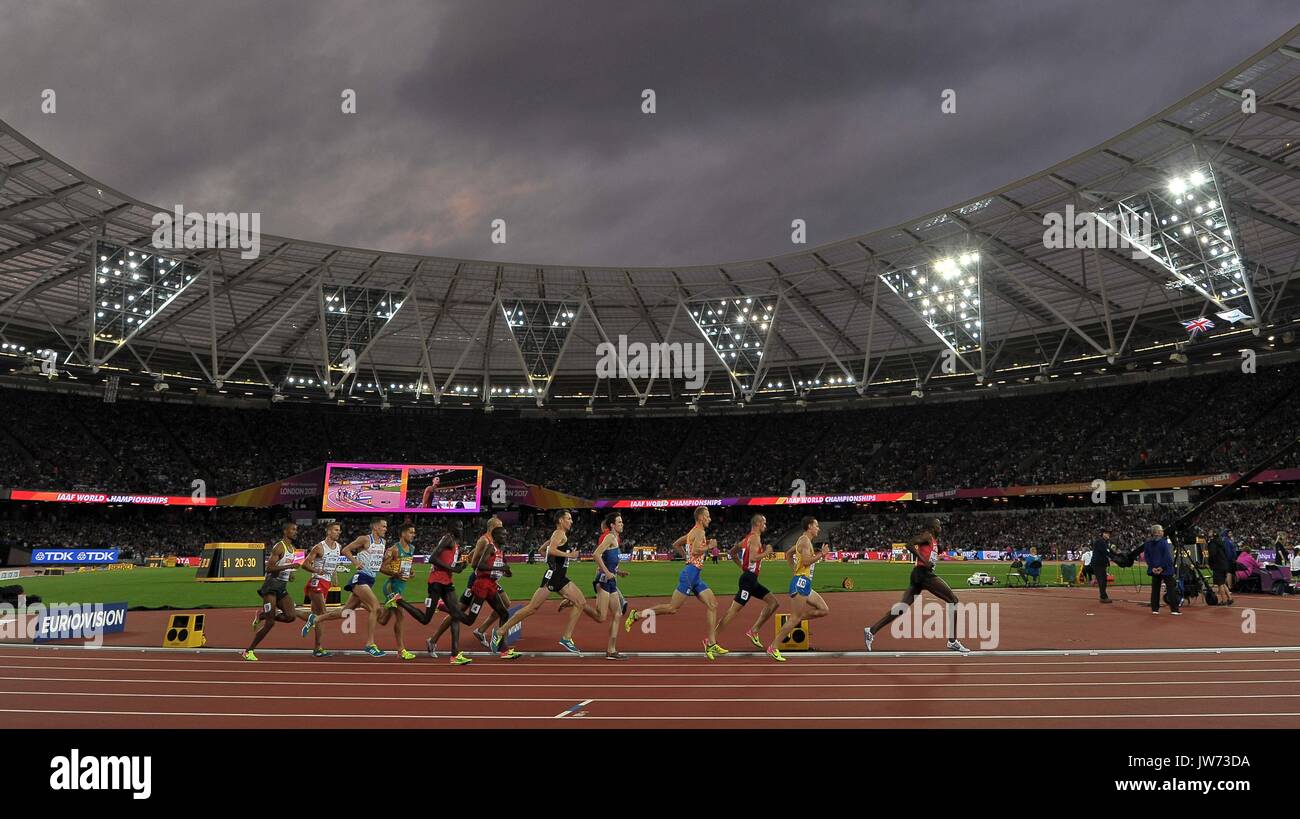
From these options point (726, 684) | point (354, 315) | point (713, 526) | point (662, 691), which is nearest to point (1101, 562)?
point (726, 684)

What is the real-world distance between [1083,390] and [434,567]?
6129 centimetres

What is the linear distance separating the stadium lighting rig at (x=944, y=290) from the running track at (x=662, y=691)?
104 ft

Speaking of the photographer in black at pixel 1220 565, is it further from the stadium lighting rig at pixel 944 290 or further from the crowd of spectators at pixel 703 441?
the crowd of spectators at pixel 703 441

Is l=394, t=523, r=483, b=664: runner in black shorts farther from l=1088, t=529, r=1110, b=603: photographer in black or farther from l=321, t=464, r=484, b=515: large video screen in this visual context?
l=321, t=464, r=484, b=515: large video screen

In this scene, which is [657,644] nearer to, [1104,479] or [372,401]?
[1104,479]

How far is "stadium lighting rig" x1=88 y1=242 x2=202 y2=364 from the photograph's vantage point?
37688 mm

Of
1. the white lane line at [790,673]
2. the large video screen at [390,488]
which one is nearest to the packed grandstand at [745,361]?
the large video screen at [390,488]

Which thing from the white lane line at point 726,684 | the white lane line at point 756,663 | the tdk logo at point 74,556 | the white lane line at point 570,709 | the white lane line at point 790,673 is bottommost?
the tdk logo at point 74,556

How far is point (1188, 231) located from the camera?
33.7 meters

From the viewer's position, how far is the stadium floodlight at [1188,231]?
31327mm

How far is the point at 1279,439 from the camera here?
44.3 meters

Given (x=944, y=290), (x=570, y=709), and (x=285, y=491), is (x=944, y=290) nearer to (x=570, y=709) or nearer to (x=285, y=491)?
(x=570, y=709)
